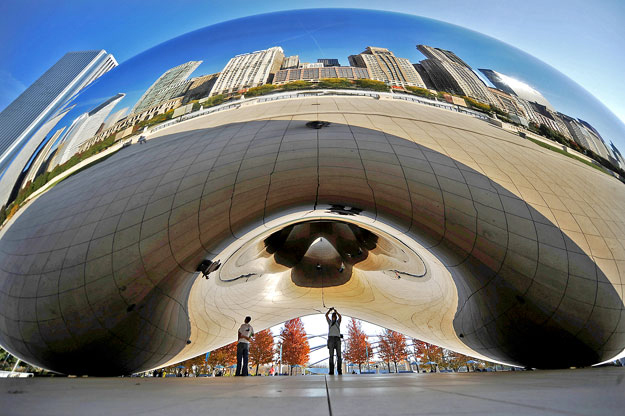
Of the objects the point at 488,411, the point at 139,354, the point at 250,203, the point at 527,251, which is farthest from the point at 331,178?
the point at 139,354

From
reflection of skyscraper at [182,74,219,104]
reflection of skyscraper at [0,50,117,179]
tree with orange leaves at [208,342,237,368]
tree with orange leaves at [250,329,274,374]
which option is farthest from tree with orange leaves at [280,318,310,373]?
reflection of skyscraper at [182,74,219,104]

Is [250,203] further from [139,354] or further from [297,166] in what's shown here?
[139,354]

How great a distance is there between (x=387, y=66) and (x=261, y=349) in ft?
108

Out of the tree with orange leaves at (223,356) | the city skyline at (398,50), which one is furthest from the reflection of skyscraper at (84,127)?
the tree with orange leaves at (223,356)

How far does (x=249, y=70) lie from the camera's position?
3.19 metres

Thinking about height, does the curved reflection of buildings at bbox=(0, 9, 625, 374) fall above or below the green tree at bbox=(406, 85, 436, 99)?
below

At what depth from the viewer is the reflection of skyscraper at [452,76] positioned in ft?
10.6

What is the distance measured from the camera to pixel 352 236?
6434 mm

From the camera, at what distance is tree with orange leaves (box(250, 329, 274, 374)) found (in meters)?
30.0

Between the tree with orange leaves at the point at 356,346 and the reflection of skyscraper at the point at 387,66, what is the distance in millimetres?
40007

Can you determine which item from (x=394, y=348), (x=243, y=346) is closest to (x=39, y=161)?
(x=243, y=346)

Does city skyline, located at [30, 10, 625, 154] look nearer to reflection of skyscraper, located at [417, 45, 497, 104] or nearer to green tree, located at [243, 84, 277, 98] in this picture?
reflection of skyscraper, located at [417, 45, 497, 104]

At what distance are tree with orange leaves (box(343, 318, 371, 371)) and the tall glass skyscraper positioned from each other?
40.2 metres

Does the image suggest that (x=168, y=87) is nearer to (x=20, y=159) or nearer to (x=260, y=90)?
(x=260, y=90)
